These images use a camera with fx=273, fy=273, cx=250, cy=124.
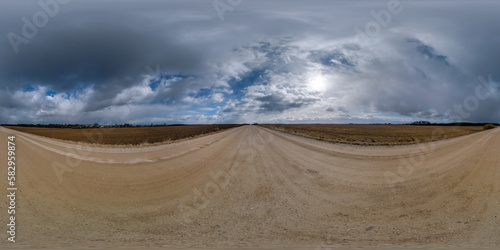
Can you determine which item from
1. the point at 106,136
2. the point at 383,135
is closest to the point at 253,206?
the point at 106,136

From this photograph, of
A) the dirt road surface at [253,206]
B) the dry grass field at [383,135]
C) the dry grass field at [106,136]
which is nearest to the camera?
the dirt road surface at [253,206]

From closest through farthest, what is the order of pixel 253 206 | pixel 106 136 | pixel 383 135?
pixel 253 206, pixel 106 136, pixel 383 135

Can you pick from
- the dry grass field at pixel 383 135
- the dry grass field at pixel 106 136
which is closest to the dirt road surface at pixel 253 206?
the dry grass field at pixel 106 136

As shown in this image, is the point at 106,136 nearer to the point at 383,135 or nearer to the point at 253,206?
the point at 253,206

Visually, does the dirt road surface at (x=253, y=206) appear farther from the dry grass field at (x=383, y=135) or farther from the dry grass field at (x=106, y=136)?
the dry grass field at (x=383, y=135)

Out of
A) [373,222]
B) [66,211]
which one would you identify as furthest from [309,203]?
[66,211]

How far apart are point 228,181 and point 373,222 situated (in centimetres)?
546

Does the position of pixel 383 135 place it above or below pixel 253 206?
above

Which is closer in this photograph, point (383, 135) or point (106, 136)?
point (106, 136)

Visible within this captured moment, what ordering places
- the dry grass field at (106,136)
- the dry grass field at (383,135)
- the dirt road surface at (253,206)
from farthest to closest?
the dry grass field at (383,135) → the dry grass field at (106,136) → the dirt road surface at (253,206)

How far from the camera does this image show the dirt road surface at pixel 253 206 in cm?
566

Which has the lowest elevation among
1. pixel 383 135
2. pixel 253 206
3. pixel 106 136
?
pixel 253 206

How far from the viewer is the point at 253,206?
7.64 meters

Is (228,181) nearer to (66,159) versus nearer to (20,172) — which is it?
(20,172)
